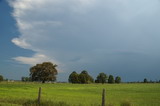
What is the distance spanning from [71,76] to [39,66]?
3702cm

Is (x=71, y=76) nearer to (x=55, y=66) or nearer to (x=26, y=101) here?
(x=55, y=66)

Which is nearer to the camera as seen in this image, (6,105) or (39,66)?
(6,105)

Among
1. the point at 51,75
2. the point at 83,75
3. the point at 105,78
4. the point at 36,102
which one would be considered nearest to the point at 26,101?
the point at 36,102

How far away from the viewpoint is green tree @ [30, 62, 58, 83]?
124750 millimetres

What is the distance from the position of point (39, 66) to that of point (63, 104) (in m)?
112

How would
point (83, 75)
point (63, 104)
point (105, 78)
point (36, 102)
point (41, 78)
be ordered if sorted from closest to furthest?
point (63, 104), point (36, 102), point (41, 78), point (83, 75), point (105, 78)

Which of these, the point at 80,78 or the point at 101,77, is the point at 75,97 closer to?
the point at 80,78

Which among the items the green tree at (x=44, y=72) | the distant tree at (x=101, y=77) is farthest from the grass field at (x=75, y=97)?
the distant tree at (x=101, y=77)

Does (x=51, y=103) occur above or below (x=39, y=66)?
below

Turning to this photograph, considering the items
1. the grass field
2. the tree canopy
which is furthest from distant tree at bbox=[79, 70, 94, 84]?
the grass field

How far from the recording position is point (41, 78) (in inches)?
4934

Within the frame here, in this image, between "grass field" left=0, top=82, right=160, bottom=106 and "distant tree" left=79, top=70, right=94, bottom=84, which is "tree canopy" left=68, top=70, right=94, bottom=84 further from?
"grass field" left=0, top=82, right=160, bottom=106

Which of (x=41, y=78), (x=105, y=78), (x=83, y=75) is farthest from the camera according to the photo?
(x=105, y=78)

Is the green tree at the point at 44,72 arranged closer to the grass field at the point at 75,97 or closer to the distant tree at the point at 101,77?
the distant tree at the point at 101,77
